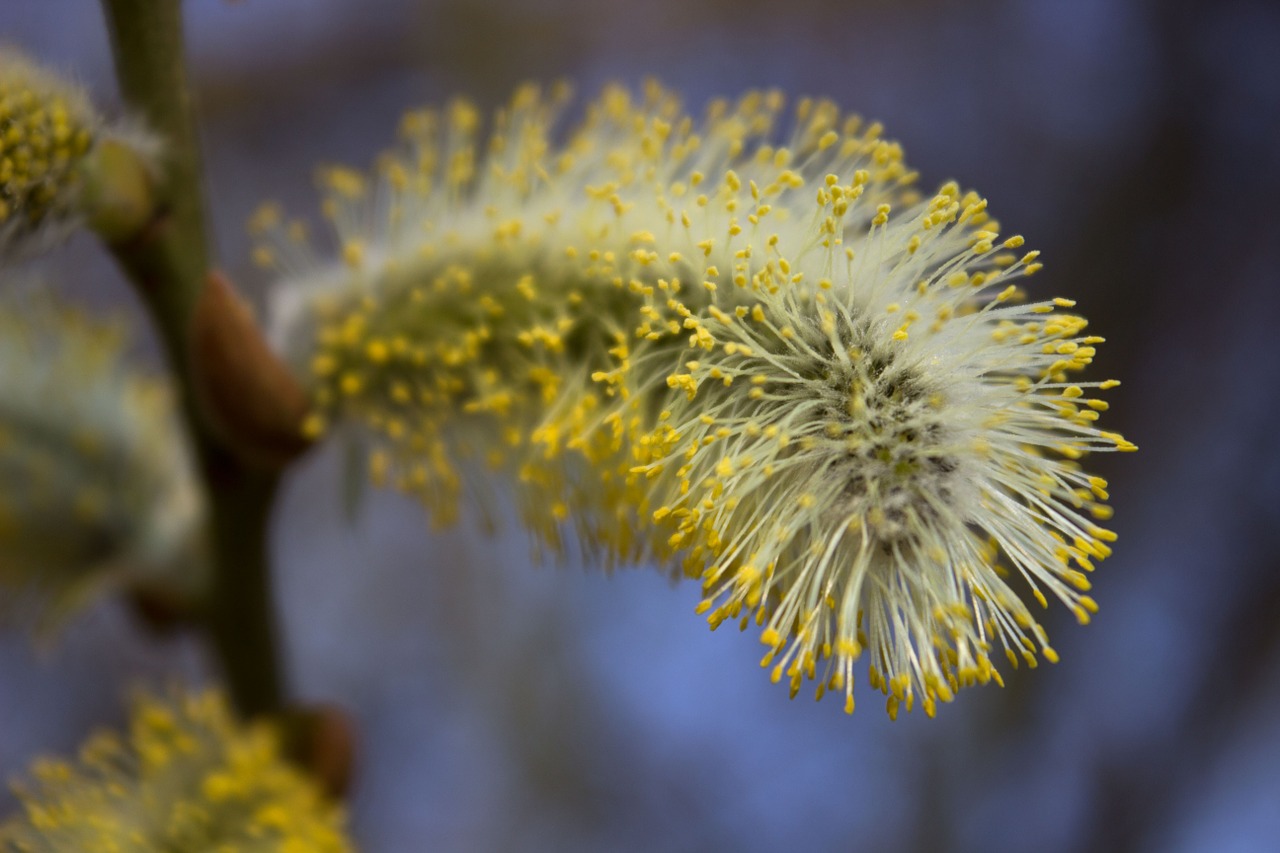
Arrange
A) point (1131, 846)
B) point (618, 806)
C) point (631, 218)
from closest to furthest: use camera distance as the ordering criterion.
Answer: point (631, 218) < point (1131, 846) < point (618, 806)

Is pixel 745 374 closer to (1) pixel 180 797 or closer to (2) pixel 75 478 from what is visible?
(1) pixel 180 797

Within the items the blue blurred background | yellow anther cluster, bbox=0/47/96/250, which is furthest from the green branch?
the blue blurred background

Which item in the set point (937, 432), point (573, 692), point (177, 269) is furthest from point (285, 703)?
point (573, 692)

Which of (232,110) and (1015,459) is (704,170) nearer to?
(1015,459)

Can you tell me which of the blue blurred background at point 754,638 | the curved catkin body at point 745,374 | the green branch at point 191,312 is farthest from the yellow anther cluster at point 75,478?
the blue blurred background at point 754,638

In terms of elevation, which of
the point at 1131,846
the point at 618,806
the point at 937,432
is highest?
the point at 937,432

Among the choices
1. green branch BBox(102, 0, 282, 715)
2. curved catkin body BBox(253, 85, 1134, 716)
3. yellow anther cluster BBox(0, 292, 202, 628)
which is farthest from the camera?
yellow anther cluster BBox(0, 292, 202, 628)

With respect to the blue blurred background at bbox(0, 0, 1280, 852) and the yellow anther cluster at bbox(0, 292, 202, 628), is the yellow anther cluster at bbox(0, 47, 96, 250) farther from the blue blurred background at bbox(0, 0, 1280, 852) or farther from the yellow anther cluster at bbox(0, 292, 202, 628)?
the blue blurred background at bbox(0, 0, 1280, 852)
